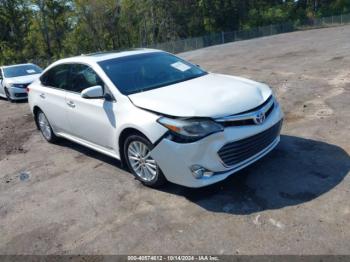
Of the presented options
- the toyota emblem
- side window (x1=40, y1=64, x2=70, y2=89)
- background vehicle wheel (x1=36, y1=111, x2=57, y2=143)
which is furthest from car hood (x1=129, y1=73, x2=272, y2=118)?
background vehicle wheel (x1=36, y1=111, x2=57, y2=143)

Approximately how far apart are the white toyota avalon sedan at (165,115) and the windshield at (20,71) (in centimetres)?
895

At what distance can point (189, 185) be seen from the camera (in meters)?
4.36

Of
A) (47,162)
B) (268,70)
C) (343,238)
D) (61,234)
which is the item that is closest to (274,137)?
(343,238)

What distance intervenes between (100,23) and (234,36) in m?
19.3

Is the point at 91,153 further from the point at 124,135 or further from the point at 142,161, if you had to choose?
the point at 142,161

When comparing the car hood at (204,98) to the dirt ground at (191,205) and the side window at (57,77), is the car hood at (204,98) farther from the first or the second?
the side window at (57,77)

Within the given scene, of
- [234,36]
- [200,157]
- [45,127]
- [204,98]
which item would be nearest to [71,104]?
[45,127]

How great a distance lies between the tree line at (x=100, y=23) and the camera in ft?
164

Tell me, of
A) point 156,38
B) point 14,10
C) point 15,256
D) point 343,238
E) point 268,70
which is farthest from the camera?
point 156,38

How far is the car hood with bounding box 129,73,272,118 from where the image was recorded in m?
4.32

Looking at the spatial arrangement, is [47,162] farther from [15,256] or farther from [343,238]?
[343,238]

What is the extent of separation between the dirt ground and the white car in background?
734 centimetres

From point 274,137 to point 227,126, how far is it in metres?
1.01

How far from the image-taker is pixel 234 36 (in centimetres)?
4322
